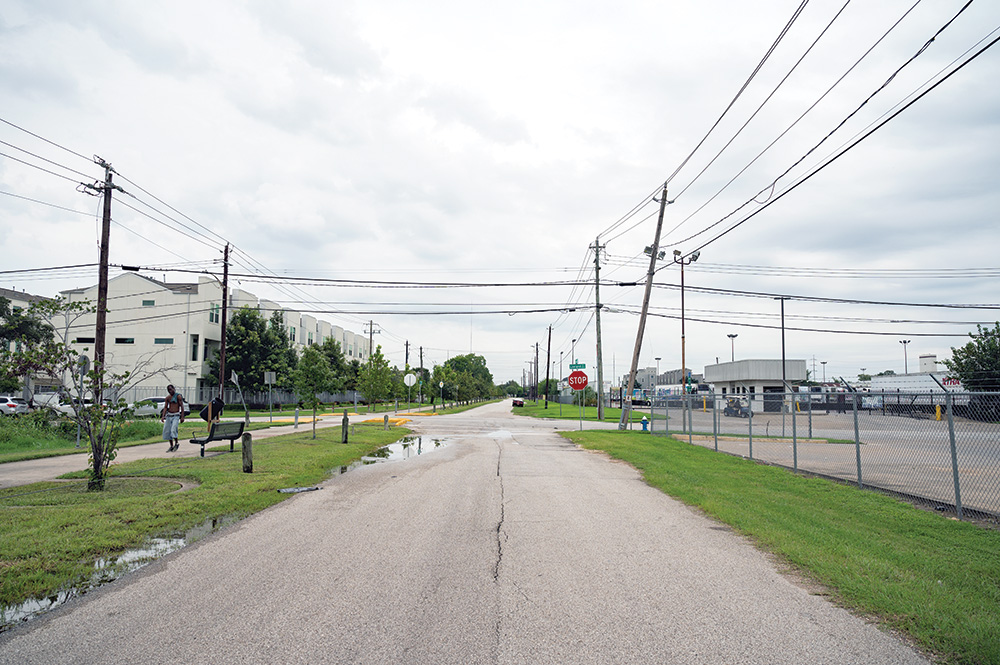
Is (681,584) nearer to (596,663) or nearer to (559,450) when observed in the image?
(596,663)

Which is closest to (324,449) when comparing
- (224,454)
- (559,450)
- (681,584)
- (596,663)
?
(224,454)

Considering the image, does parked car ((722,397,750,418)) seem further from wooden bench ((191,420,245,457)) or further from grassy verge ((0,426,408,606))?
wooden bench ((191,420,245,457))

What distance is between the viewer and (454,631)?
439 cm

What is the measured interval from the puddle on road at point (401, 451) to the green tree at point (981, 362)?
3895 cm

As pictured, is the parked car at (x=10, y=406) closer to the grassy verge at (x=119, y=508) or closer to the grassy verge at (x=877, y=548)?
the grassy verge at (x=119, y=508)

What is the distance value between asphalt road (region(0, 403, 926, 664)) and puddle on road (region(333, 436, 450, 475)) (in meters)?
6.21

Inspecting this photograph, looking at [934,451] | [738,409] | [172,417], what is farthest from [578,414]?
[934,451]

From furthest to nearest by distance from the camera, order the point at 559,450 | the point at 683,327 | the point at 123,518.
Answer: the point at 683,327 < the point at 559,450 < the point at 123,518

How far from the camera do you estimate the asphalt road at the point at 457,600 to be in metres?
4.07

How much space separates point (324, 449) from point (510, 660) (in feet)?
48.2

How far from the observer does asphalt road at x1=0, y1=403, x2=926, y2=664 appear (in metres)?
4.07

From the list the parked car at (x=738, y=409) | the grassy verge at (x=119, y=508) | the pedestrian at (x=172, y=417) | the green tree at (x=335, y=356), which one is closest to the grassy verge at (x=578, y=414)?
the parked car at (x=738, y=409)

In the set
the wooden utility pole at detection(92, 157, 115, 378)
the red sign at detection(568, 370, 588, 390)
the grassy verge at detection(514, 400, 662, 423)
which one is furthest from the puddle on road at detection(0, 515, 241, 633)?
the grassy verge at detection(514, 400, 662, 423)

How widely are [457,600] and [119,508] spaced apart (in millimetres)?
6294
